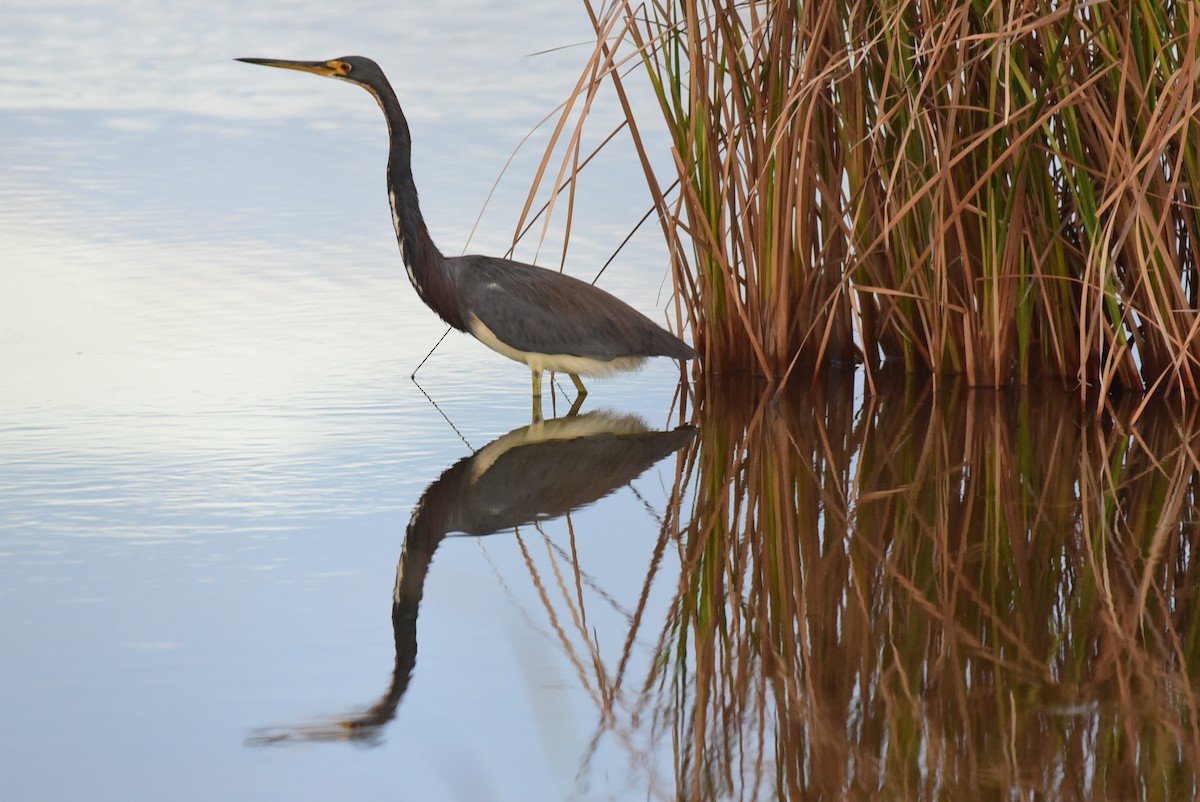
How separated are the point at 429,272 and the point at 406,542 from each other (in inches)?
63.9

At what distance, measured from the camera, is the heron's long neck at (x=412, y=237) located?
168 inches

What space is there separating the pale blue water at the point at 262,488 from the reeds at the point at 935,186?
1.80 ft

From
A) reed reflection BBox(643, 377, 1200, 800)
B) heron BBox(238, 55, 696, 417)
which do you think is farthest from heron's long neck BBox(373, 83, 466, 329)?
reed reflection BBox(643, 377, 1200, 800)

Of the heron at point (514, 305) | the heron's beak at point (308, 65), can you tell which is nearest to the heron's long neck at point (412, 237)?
the heron at point (514, 305)

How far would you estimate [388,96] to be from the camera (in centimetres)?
441

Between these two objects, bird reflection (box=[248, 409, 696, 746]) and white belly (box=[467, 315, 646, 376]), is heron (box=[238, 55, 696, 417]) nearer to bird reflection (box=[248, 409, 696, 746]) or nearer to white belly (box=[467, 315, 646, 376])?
white belly (box=[467, 315, 646, 376])

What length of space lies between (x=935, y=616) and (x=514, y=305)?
208 cm

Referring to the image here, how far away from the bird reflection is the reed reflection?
0.18 metres

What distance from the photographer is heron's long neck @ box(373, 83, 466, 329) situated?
426cm

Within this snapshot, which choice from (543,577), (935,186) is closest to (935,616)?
(543,577)

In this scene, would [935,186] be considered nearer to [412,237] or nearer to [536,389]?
[536,389]

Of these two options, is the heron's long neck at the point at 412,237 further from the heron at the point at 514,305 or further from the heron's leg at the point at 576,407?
the heron's leg at the point at 576,407

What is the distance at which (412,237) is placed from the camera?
4.27m

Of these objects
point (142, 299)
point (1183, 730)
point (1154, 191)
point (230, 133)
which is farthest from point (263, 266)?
point (1183, 730)
